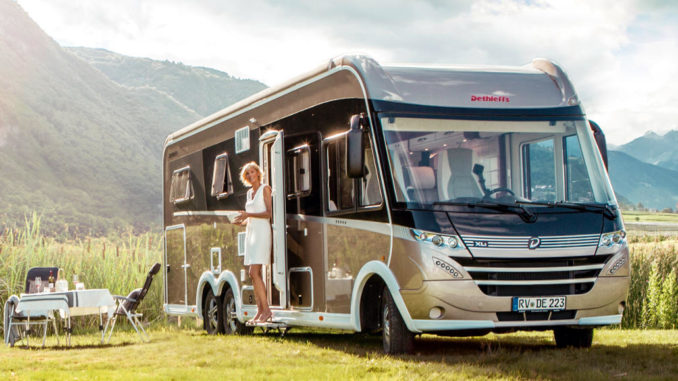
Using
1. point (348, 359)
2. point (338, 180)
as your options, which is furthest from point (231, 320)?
point (348, 359)

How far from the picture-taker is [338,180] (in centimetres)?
1050

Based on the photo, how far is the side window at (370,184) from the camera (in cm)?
959

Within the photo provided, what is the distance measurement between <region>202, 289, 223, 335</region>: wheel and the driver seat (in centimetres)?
579

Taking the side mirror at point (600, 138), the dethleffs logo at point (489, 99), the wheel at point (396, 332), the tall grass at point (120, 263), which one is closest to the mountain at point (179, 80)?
the tall grass at point (120, 263)

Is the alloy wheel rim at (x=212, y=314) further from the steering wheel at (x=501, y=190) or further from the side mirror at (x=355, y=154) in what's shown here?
the steering wheel at (x=501, y=190)

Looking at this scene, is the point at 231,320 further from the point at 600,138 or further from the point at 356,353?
the point at 600,138

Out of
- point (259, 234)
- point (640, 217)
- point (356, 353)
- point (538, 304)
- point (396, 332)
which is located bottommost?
point (356, 353)

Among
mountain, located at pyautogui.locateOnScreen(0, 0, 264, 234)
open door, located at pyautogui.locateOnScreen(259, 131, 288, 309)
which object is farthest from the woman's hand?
mountain, located at pyautogui.locateOnScreen(0, 0, 264, 234)

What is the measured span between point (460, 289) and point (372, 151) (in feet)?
5.34

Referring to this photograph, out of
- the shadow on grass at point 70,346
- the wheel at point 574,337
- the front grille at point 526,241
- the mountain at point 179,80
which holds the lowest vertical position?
the shadow on grass at point 70,346

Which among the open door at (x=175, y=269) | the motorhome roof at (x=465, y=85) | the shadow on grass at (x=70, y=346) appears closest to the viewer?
the motorhome roof at (x=465, y=85)

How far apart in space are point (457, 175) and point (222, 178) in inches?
205

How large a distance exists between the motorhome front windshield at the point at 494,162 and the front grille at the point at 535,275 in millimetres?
586

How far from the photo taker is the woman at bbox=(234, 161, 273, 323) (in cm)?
1185
